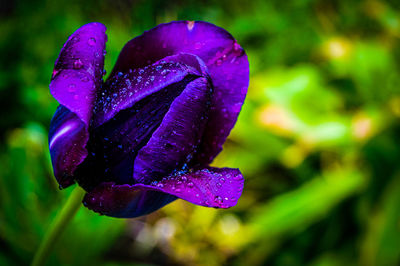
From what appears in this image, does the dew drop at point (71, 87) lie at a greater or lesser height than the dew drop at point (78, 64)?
lesser

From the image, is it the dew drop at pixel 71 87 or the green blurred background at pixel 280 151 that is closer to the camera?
the dew drop at pixel 71 87

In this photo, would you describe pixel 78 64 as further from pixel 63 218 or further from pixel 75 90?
pixel 63 218

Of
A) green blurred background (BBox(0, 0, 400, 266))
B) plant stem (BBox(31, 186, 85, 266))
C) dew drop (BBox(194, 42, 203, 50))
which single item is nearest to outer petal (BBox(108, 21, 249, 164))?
dew drop (BBox(194, 42, 203, 50))

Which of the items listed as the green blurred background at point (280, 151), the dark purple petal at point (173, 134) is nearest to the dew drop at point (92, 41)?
the dark purple petal at point (173, 134)

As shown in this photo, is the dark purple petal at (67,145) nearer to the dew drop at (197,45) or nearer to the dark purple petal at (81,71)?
the dark purple petal at (81,71)

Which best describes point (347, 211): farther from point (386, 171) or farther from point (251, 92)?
point (251, 92)
